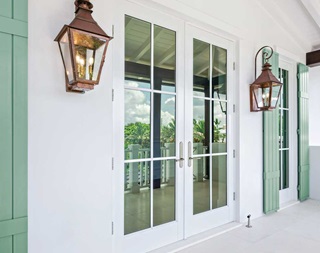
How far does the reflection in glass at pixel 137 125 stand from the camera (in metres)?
2.53

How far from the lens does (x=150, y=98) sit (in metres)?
2.69

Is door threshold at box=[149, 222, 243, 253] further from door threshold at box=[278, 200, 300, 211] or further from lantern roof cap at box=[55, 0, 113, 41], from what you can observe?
lantern roof cap at box=[55, 0, 113, 41]

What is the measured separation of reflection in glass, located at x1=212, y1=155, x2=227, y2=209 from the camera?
3361mm

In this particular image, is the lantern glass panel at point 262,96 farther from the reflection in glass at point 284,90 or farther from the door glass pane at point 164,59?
the door glass pane at point 164,59

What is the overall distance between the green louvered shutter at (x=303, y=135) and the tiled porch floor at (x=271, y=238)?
0.91 m

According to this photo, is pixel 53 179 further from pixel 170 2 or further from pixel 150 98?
pixel 170 2

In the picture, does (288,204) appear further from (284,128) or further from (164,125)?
(164,125)

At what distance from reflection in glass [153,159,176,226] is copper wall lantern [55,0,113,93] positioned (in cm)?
128

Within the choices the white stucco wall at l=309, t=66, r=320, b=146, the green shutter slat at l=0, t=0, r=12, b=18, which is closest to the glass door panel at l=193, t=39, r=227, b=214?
the green shutter slat at l=0, t=0, r=12, b=18

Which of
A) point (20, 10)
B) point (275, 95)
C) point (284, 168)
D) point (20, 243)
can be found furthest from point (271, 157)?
point (20, 10)

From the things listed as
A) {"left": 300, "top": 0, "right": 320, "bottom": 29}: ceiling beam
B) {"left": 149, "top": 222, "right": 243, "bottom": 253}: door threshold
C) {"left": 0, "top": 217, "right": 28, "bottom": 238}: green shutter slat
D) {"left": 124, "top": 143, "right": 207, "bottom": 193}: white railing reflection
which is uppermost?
{"left": 300, "top": 0, "right": 320, "bottom": 29}: ceiling beam

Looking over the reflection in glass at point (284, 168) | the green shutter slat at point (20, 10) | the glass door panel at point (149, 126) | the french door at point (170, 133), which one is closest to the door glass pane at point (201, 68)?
the french door at point (170, 133)

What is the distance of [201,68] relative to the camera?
3.21 metres

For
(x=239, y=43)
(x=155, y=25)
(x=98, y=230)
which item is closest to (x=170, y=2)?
(x=155, y=25)
